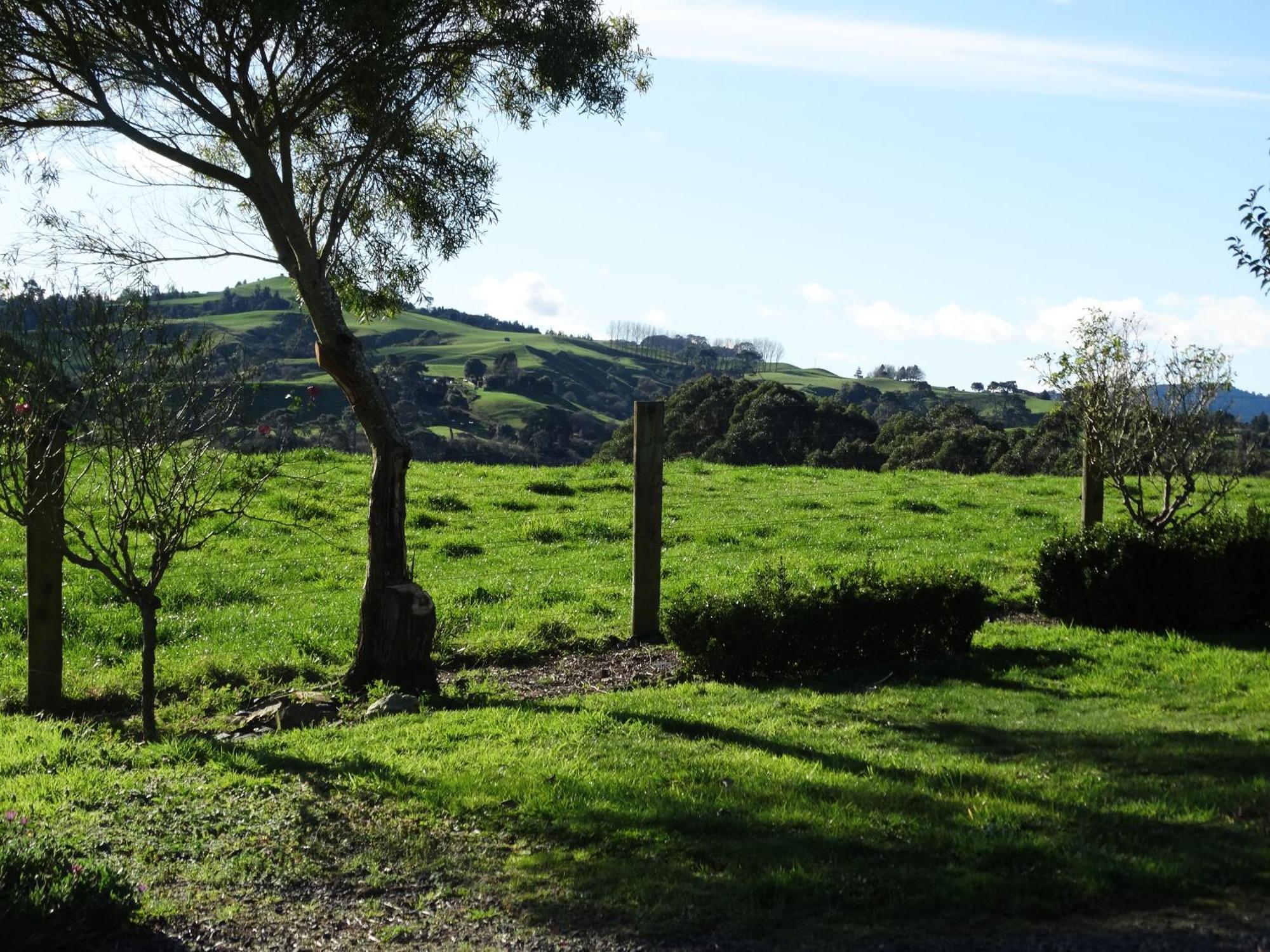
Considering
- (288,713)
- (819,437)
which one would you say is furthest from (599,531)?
(819,437)

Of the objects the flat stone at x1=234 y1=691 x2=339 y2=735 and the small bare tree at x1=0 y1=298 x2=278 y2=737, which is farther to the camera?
the flat stone at x1=234 y1=691 x2=339 y2=735

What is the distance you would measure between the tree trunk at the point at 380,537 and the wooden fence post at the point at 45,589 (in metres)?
2.46

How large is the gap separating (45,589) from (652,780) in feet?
19.0

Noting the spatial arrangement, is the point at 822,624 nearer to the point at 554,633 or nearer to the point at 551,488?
the point at 554,633

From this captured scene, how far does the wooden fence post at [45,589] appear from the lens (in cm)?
945

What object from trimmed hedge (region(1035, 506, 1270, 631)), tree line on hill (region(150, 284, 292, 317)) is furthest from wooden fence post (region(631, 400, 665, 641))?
tree line on hill (region(150, 284, 292, 317))

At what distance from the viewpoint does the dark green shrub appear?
5098 mm

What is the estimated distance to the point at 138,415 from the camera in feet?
26.8

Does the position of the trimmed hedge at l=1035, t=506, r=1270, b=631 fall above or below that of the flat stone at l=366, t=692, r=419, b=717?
above

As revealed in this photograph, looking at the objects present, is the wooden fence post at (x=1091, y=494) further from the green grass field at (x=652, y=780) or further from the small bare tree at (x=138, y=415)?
the small bare tree at (x=138, y=415)

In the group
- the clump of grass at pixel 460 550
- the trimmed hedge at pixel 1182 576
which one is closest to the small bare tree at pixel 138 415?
the clump of grass at pixel 460 550

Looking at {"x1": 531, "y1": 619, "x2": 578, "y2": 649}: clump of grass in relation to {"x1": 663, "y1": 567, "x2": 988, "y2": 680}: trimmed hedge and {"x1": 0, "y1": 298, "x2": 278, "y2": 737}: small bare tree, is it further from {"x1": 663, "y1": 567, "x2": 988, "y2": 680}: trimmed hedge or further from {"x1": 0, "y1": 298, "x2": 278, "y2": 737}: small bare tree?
{"x1": 0, "y1": 298, "x2": 278, "y2": 737}: small bare tree

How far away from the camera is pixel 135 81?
1022 cm

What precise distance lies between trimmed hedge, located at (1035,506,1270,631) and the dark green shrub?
10254mm
